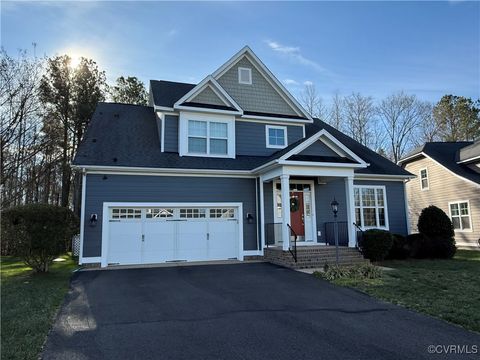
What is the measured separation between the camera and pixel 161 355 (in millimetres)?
4191

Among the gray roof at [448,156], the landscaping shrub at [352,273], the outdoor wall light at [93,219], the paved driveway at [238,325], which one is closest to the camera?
the paved driveway at [238,325]

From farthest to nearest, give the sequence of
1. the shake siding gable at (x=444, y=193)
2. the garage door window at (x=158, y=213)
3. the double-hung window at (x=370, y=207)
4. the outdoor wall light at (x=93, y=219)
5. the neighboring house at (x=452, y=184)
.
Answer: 1. the neighboring house at (x=452, y=184)
2. the shake siding gable at (x=444, y=193)
3. the double-hung window at (x=370, y=207)
4. the garage door window at (x=158, y=213)
5. the outdoor wall light at (x=93, y=219)

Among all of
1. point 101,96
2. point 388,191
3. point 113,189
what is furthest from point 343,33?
point 101,96

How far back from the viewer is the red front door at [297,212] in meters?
14.2

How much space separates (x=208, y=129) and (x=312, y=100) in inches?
709

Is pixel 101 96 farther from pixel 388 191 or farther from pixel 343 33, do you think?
pixel 388 191

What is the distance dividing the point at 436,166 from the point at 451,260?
28.0 ft

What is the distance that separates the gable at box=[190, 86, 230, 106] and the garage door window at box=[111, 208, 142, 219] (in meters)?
5.23

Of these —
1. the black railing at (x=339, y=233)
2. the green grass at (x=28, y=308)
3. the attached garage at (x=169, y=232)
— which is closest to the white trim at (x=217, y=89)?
the attached garage at (x=169, y=232)

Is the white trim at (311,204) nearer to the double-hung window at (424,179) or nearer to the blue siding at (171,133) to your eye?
the blue siding at (171,133)

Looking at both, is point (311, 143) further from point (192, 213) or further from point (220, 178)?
point (192, 213)

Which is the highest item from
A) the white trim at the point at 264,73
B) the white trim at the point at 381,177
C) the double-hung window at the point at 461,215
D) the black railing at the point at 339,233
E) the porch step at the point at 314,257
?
the white trim at the point at 264,73

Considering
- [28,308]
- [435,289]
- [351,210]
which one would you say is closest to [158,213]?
[28,308]

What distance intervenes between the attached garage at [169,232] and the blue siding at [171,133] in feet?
8.47
